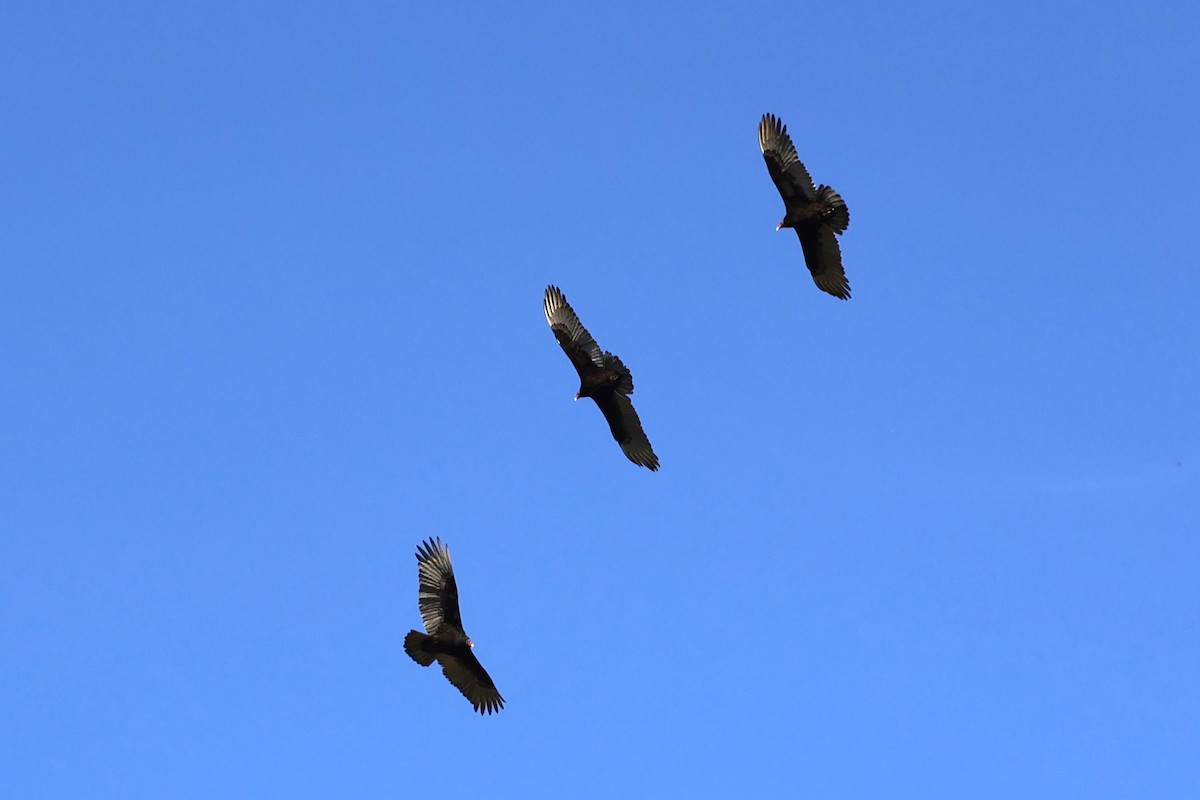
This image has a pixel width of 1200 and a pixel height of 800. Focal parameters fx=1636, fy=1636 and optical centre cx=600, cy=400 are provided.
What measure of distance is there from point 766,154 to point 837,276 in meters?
3.39

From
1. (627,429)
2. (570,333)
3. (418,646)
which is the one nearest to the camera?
(418,646)

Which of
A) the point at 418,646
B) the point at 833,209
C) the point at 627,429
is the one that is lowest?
the point at 418,646

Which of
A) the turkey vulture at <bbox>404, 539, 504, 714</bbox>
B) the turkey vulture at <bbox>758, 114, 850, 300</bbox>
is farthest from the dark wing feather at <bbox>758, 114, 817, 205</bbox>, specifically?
the turkey vulture at <bbox>404, 539, 504, 714</bbox>

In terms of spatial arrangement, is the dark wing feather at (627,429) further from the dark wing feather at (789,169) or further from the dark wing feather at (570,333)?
the dark wing feather at (789,169)

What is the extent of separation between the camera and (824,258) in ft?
118

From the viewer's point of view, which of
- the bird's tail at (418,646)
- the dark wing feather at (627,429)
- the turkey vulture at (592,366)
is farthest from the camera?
the dark wing feather at (627,429)

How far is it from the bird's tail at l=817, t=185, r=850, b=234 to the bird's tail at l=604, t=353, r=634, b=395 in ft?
17.7

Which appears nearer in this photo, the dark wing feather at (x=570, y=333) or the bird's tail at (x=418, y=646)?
the bird's tail at (x=418, y=646)

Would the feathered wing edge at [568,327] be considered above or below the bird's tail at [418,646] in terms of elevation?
above

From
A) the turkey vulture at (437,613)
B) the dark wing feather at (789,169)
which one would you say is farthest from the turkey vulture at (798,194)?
the turkey vulture at (437,613)

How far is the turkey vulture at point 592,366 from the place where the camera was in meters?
34.1

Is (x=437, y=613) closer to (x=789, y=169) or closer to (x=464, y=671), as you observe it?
(x=464, y=671)

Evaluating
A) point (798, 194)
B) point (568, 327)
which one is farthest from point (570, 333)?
point (798, 194)

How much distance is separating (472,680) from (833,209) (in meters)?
12.5
